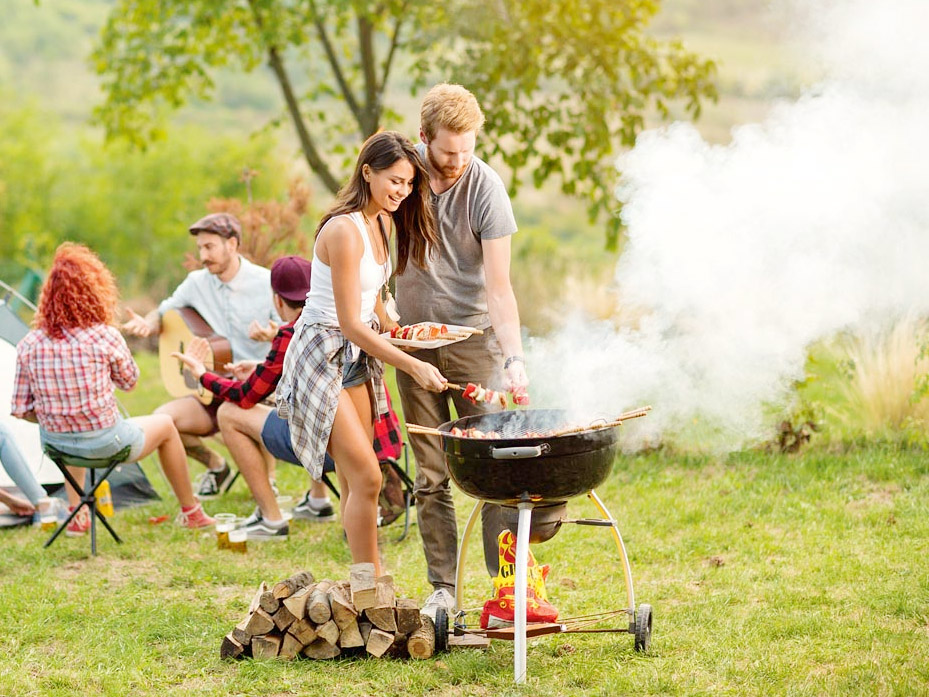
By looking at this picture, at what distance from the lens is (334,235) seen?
3.16 m

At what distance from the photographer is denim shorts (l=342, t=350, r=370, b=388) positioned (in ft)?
11.1

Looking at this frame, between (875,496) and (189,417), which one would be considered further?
(189,417)

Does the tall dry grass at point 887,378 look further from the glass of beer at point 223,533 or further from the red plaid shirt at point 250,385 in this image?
the glass of beer at point 223,533

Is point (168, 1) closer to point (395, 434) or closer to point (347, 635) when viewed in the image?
point (395, 434)

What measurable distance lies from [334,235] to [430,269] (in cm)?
40

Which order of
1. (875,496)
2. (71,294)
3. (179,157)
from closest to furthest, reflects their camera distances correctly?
(71,294) → (875,496) → (179,157)

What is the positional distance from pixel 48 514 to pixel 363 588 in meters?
2.44

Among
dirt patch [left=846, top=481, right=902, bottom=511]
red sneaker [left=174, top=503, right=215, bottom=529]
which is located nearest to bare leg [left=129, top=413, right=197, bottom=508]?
red sneaker [left=174, top=503, right=215, bottom=529]

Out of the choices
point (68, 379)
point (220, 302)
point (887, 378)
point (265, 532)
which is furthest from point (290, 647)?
point (887, 378)

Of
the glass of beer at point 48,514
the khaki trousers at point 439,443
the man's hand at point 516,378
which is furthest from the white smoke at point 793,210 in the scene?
the glass of beer at point 48,514

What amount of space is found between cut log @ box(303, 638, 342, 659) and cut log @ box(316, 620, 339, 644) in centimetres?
Answer: 3

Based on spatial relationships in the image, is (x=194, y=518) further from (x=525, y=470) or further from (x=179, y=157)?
(x=179, y=157)

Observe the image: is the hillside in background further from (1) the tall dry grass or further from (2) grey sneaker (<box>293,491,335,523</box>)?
(2) grey sneaker (<box>293,491,335,523</box>)

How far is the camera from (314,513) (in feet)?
16.4
